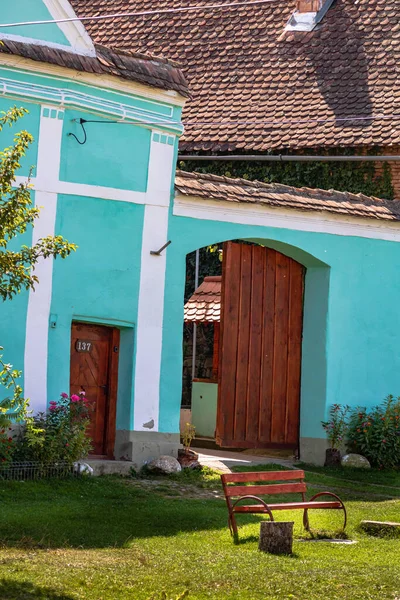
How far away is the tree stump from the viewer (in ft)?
35.6

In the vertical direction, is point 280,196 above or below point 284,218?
above

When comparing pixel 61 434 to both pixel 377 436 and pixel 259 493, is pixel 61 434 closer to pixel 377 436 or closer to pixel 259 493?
pixel 259 493

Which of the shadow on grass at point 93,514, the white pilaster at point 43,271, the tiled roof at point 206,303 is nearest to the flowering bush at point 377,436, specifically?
the tiled roof at point 206,303

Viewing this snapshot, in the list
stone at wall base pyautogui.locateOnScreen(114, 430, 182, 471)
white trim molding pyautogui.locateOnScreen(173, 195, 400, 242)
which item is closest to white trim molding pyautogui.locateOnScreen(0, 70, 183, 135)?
white trim molding pyautogui.locateOnScreen(173, 195, 400, 242)

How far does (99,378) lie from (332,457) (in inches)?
152

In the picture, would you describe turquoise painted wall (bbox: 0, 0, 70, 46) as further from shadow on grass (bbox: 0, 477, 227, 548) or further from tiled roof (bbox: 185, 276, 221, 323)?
tiled roof (bbox: 185, 276, 221, 323)

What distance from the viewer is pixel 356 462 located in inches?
686

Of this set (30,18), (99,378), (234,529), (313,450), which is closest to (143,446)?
(99,378)

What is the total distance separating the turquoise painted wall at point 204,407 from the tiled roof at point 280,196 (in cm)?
457

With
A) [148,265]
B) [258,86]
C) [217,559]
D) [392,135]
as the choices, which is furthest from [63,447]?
[258,86]

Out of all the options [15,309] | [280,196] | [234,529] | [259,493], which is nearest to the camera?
[234,529]

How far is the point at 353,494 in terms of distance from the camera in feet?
49.7

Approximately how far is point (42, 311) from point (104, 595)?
6889 mm

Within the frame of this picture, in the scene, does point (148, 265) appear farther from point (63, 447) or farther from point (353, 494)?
point (353, 494)
